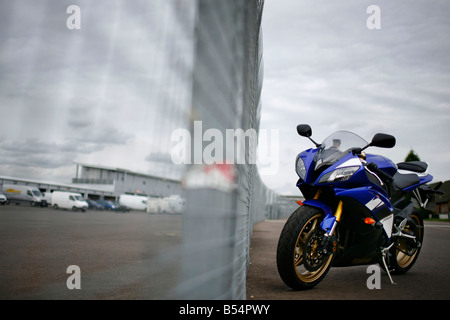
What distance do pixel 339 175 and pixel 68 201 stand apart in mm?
37030

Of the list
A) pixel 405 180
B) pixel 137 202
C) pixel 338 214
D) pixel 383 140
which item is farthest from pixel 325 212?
pixel 137 202

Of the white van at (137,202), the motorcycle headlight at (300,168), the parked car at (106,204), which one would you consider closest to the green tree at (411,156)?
the parked car at (106,204)

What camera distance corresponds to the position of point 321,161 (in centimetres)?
356

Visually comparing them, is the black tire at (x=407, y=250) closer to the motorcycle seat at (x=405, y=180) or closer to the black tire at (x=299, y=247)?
the motorcycle seat at (x=405, y=180)

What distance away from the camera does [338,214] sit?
11.1ft

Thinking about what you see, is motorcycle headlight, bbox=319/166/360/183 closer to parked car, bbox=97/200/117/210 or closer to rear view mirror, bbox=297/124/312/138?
rear view mirror, bbox=297/124/312/138

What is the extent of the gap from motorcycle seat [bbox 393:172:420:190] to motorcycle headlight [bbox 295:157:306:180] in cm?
136

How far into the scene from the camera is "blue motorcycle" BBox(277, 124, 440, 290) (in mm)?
3246

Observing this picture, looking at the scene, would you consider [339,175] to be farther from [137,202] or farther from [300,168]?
[137,202]

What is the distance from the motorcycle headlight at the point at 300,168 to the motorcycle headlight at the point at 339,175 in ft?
0.81
